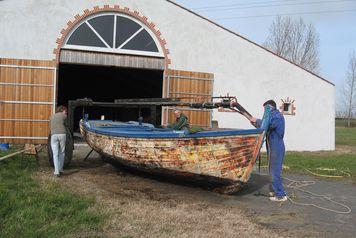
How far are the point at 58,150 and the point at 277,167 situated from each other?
16.9 ft

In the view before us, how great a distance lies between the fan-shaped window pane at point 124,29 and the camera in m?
18.4

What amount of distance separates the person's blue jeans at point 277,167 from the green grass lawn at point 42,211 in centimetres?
358

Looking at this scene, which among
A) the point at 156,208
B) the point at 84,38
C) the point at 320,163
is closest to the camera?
the point at 156,208

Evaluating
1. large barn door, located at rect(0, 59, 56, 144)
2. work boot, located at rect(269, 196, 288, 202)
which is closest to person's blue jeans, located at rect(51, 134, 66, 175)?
work boot, located at rect(269, 196, 288, 202)

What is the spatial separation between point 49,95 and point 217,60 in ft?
21.9

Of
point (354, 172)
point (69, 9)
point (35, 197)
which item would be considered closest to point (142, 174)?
point (35, 197)

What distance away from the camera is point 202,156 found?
9570mm

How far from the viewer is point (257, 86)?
2003cm

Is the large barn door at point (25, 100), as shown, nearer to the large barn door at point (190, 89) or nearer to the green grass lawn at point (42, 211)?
the large barn door at point (190, 89)

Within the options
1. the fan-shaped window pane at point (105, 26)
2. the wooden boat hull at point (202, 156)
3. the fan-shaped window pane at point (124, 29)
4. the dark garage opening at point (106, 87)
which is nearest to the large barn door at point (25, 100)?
the fan-shaped window pane at point (105, 26)

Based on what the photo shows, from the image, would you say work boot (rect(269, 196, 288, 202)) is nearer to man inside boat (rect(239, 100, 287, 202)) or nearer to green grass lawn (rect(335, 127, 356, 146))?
man inside boat (rect(239, 100, 287, 202))

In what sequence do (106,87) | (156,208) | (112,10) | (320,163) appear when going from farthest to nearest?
Result: (106,87) < (112,10) < (320,163) < (156,208)

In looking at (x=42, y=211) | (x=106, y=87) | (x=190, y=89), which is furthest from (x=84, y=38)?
(x=106, y=87)

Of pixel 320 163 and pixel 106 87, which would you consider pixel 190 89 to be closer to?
pixel 320 163
